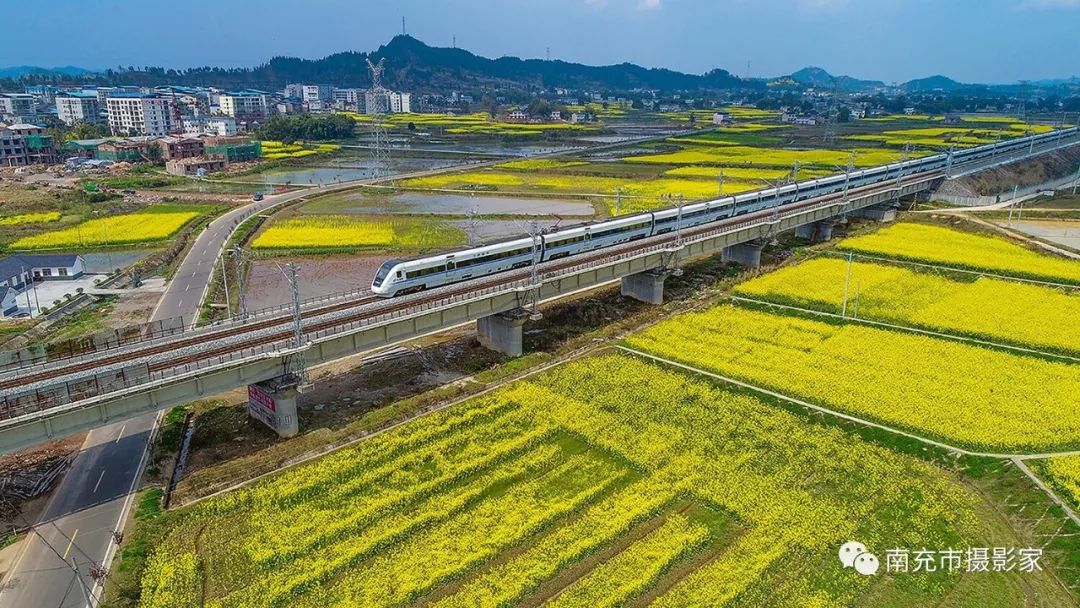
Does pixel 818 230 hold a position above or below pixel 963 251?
above

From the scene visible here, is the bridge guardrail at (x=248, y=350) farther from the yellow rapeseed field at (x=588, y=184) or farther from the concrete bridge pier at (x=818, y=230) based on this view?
the yellow rapeseed field at (x=588, y=184)

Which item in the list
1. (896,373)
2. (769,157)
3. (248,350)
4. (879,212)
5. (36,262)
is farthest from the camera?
(769,157)

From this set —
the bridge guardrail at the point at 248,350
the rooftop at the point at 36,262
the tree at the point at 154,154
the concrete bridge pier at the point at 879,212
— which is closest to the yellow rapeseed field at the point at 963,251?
the concrete bridge pier at the point at 879,212

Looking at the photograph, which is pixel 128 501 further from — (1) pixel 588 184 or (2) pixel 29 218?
(1) pixel 588 184

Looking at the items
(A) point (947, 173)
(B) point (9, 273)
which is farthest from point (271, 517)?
(A) point (947, 173)

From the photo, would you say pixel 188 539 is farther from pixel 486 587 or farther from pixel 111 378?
pixel 486 587

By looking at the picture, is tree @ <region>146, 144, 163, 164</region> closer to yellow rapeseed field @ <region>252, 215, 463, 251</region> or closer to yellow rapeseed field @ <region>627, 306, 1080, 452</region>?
yellow rapeseed field @ <region>252, 215, 463, 251</region>

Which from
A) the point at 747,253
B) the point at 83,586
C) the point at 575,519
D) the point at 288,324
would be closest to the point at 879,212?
the point at 747,253
